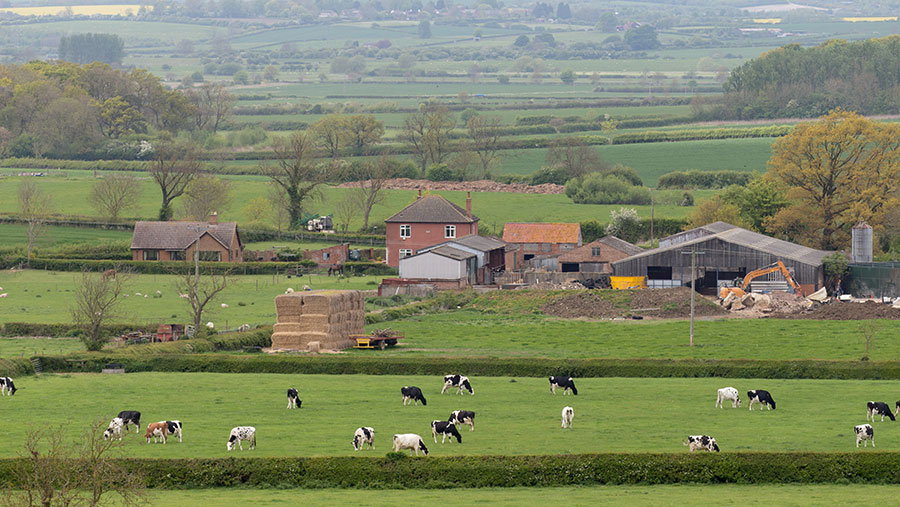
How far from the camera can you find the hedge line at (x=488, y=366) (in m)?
63.2

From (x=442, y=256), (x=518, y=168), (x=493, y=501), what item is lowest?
(x=493, y=501)

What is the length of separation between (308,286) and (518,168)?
81.7m

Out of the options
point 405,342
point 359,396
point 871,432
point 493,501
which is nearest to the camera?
point 493,501

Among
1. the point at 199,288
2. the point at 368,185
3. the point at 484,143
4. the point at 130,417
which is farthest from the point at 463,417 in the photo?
the point at 484,143

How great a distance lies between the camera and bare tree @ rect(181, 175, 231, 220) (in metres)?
142

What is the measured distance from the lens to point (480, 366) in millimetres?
64750

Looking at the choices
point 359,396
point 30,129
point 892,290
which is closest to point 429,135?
point 30,129

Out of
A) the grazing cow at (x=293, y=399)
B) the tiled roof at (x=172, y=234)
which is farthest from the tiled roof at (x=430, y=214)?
the grazing cow at (x=293, y=399)

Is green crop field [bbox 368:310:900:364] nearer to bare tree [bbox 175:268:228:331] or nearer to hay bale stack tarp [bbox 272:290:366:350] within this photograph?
hay bale stack tarp [bbox 272:290:366:350]

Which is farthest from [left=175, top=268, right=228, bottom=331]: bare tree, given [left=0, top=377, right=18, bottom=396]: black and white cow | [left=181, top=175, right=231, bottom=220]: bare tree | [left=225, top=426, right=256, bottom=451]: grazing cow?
[left=225, top=426, right=256, bottom=451]: grazing cow

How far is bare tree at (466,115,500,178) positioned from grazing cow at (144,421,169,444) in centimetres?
12727

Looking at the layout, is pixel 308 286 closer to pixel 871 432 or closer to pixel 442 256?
pixel 442 256

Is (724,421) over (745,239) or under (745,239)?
under

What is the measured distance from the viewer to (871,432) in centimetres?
4547
